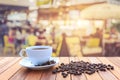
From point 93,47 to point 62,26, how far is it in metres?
0.54

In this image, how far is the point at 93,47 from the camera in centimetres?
266

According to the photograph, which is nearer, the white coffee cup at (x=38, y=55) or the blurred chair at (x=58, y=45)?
the white coffee cup at (x=38, y=55)

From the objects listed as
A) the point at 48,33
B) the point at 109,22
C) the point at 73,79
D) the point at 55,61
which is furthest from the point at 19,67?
the point at 109,22

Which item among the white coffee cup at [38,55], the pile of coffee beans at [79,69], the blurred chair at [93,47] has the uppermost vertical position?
the white coffee cup at [38,55]

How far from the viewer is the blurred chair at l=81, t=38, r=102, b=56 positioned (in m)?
2.66

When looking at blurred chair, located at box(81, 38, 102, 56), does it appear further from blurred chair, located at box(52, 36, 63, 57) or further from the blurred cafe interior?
blurred chair, located at box(52, 36, 63, 57)

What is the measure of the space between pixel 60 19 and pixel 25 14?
1.64 feet

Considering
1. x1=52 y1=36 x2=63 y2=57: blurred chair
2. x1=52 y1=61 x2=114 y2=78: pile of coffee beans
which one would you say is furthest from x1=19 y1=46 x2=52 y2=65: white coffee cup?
x1=52 y1=36 x2=63 y2=57: blurred chair

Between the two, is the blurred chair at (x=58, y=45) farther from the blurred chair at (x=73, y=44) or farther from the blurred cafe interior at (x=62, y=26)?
the blurred chair at (x=73, y=44)

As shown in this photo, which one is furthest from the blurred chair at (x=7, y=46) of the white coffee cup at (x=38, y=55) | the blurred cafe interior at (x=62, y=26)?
the white coffee cup at (x=38, y=55)

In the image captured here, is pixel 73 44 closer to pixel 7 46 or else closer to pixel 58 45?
pixel 58 45

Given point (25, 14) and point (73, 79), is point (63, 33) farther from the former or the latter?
point (73, 79)

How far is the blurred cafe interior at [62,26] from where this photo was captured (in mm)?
2607

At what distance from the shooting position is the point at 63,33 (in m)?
2.65
